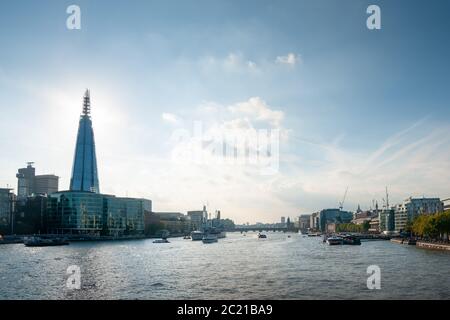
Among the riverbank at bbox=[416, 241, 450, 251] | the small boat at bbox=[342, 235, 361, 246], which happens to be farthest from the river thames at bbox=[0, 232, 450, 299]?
the small boat at bbox=[342, 235, 361, 246]

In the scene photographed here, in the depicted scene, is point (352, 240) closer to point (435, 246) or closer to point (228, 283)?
point (435, 246)

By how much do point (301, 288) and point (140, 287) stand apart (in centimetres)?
1890

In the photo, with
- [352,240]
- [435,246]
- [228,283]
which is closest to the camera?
[228,283]

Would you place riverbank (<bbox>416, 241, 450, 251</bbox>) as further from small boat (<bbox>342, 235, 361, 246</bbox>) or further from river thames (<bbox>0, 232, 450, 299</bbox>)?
river thames (<bbox>0, 232, 450, 299</bbox>)

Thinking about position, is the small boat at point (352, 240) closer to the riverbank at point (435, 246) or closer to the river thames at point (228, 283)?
the riverbank at point (435, 246)

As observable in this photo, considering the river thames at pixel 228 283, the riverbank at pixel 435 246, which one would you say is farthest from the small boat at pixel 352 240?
the river thames at pixel 228 283

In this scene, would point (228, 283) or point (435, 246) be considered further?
point (435, 246)

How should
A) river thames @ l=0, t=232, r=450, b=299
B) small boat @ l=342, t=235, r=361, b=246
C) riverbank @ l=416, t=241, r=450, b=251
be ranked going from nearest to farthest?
river thames @ l=0, t=232, r=450, b=299 < riverbank @ l=416, t=241, r=450, b=251 < small boat @ l=342, t=235, r=361, b=246

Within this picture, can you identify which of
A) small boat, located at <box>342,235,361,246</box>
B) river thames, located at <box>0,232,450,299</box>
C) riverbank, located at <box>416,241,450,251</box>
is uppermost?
river thames, located at <box>0,232,450,299</box>

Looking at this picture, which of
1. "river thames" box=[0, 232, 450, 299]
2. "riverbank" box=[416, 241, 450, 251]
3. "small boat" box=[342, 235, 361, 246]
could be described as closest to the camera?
"river thames" box=[0, 232, 450, 299]

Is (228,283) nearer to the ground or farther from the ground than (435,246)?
farther from the ground

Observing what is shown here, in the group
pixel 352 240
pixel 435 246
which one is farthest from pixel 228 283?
pixel 352 240
